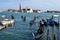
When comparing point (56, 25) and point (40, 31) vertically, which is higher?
point (40, 31)

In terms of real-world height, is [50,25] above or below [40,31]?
below

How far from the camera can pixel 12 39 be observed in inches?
1346

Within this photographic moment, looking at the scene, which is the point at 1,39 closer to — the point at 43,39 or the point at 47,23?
the point at 43,39

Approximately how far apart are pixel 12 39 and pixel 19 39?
3.93 ft

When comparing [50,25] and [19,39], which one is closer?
[19,39]

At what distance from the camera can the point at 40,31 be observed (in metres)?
33.3

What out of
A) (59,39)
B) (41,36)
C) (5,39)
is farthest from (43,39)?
(5,39)

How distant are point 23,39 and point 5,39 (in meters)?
3.07

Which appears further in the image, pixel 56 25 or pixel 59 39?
pixel 56 25

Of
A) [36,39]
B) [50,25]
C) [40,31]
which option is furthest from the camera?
[50,25]

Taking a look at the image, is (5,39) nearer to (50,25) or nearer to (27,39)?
(27,39)

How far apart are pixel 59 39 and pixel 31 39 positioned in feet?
16.0

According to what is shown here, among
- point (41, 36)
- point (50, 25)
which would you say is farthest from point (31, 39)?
point (50, 25)

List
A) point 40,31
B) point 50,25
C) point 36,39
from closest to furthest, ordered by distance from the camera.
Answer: point 36,39 < point 40,31 < point 50,25
